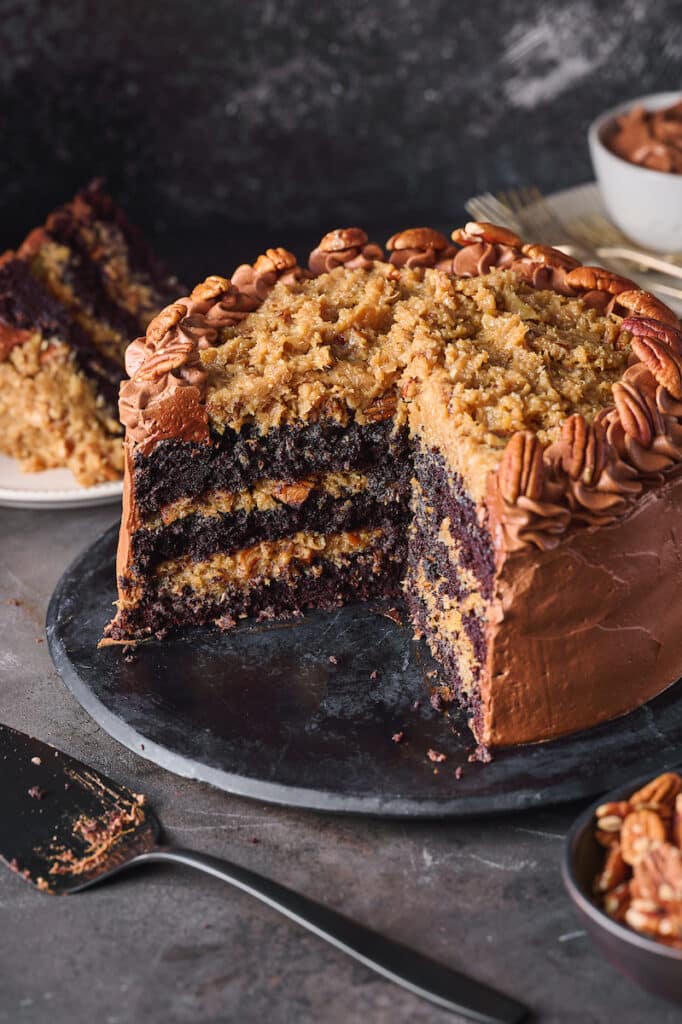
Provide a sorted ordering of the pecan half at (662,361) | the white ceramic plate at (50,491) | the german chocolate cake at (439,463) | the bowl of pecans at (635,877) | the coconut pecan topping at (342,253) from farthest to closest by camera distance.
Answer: the white ceramic plate at (50,491)
the coconut pecan topping at (342,253)
the pecan half at (662,361)
the german chocolate cake at (439,463)
the bowl of pecans at (635,877)

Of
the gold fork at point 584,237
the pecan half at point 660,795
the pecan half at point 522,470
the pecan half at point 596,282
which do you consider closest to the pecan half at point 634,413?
the pecan half at point 522,470

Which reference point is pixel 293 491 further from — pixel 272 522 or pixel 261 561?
pixel 261 561

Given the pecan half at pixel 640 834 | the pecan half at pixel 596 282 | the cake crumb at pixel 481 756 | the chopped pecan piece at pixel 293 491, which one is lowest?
the cake crumb at pixel 481 756

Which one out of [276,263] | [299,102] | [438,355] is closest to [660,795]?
[438,355]

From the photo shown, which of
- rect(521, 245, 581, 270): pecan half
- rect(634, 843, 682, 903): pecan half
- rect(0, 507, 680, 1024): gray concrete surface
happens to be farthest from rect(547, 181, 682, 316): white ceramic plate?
rect(634, 843, 682, 903): pecan half

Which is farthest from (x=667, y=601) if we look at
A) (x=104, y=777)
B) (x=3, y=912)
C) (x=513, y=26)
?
(x=513, y=26)

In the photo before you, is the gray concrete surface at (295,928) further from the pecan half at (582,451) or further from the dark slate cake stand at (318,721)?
the pecan half at (582,451)

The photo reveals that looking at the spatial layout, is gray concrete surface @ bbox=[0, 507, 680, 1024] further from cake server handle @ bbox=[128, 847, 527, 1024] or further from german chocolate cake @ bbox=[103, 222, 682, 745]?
german chocolate cake @ bbox=[103, 222, 682, 745]

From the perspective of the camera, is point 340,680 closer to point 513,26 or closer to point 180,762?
point 180,762
